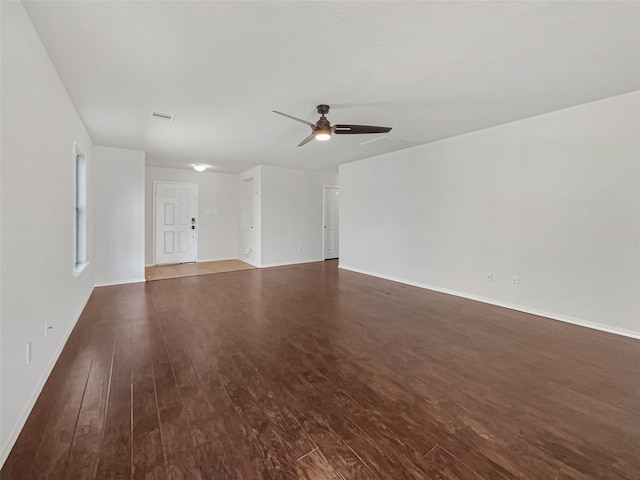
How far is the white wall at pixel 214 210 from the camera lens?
24.2 ft

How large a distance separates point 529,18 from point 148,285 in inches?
239

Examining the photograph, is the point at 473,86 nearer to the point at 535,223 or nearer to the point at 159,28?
the point at 535,223

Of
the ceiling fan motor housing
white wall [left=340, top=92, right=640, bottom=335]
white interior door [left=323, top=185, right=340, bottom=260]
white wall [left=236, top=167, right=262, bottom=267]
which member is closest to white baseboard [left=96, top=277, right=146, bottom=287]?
white wall [left=236, top=167, right=262, bottom=267]

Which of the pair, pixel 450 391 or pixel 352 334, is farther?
pixel 352 334

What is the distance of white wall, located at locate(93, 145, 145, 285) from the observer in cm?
502

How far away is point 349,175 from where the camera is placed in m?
6.63

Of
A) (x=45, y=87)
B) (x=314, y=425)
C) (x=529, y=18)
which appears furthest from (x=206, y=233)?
(x=529, y=18)

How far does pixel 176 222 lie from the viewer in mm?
7234

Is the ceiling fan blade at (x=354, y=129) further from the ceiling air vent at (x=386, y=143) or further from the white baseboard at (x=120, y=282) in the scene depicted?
the white baseboard at (x=120, y=282)

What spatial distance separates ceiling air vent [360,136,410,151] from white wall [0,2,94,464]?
3907mm

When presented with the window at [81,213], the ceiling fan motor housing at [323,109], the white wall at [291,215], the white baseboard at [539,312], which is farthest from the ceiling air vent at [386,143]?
the window at [81,213]

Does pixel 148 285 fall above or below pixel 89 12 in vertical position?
below

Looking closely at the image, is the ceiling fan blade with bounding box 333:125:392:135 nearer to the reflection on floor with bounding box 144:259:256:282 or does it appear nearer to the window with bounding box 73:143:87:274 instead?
the window with bounding box 73:143:87:274

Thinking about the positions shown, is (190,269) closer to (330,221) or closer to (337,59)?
(330,221)
